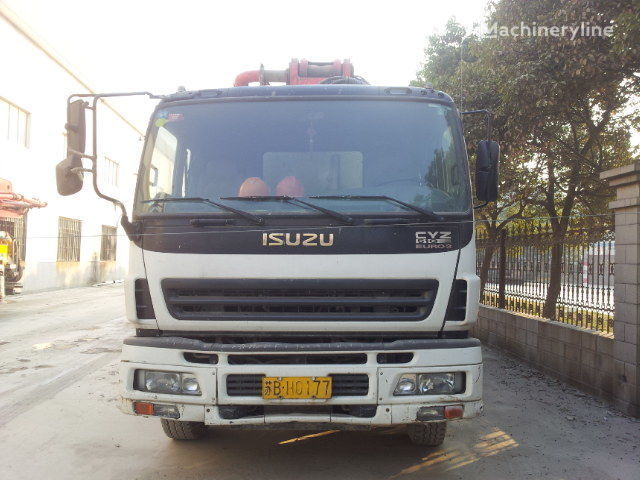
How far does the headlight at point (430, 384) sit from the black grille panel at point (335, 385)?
0.67ft

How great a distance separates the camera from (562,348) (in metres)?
6.24

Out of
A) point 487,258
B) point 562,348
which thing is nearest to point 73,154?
point 562,348

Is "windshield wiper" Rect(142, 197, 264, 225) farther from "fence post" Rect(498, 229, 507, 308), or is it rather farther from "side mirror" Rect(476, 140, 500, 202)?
"fence post" Rect(498, 229, 507, 308)

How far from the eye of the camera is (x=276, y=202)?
3.62m

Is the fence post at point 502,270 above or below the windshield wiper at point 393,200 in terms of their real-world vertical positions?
below

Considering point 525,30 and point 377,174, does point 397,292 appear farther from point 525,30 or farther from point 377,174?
point 525,30

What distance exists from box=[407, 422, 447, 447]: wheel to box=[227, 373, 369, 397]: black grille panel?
89 cm

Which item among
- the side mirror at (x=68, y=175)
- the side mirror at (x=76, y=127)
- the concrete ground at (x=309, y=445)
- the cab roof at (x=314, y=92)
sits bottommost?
the concrete ground at (x=309, y=445)

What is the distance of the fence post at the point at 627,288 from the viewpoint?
4.91 m

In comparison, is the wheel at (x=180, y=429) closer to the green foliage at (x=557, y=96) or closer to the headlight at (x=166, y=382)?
the headlight at (x=166, y=382)

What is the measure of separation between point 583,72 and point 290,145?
514cm

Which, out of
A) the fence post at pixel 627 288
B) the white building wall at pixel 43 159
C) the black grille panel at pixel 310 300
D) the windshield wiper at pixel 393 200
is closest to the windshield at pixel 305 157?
the windshield wiper at pixel 393 200

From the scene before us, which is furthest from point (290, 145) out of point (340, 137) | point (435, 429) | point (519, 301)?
point (519, 301)

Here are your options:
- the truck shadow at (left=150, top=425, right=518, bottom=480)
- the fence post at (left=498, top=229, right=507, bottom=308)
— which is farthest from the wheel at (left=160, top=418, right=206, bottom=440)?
the fence post at (left=498, top=229, right=507, bottom=308)
